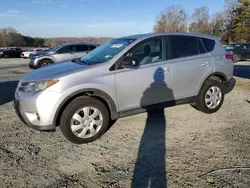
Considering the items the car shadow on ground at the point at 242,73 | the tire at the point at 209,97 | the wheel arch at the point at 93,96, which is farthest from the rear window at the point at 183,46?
the car shadow on ground at the point at 242,73

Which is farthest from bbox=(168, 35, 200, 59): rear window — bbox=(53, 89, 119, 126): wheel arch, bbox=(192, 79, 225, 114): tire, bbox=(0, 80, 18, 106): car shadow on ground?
bbox=(0, 80, 18, 106): car shadow on ground

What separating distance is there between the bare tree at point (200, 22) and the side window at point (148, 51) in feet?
206

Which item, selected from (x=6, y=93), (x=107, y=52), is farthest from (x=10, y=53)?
(x=107, y=52)

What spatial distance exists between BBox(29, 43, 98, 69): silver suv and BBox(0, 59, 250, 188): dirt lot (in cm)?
853

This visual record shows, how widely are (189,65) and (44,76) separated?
2.73 meters

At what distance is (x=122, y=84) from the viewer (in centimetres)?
384

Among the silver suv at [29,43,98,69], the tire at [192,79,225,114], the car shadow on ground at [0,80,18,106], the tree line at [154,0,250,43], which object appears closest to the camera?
the tire at [192,79,225,114]

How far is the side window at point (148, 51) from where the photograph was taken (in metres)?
4.12

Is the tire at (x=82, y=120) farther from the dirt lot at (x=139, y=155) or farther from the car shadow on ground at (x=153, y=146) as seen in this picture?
the car shadow on ground at (x=153, y=146)

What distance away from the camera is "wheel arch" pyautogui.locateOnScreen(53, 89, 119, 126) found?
3508mm

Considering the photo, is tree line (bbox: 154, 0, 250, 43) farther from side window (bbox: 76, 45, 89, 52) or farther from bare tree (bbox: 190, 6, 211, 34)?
side window (bbox: 76, 45, 89, 52)

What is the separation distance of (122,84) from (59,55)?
999 centimetres

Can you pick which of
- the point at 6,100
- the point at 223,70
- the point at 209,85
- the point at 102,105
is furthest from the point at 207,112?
the point at 6,100

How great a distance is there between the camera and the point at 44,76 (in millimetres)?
3621
